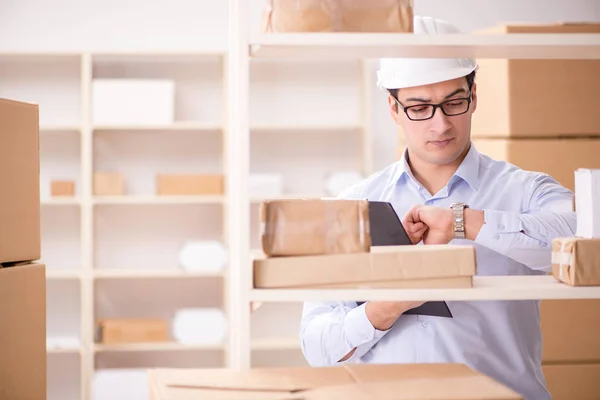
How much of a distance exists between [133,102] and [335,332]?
3062mm

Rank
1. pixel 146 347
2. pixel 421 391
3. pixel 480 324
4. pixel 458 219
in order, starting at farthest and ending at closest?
pixel 146 347 < pixel 480 324 < pixel 458 219 < pixel 421 391

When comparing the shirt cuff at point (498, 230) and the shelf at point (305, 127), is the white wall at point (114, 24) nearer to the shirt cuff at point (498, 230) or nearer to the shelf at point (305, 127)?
the shelf at point (305, 127)

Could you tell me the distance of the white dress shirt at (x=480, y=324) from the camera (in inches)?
68.3

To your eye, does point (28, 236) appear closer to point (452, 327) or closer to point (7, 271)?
point (7, 271)

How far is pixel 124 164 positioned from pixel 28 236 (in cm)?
327

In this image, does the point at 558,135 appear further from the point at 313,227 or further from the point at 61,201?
the point at 61,201

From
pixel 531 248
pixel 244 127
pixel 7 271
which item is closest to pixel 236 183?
pixel 244 127

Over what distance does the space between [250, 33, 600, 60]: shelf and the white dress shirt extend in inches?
14.0

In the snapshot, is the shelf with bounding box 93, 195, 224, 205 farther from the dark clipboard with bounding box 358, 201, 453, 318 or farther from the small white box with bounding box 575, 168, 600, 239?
the small white box with bounding box 575, 168, 600, 239

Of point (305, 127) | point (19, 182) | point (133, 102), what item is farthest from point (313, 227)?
point (133, 102)

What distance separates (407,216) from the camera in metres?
A: 1.63

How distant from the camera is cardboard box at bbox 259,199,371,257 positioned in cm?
135

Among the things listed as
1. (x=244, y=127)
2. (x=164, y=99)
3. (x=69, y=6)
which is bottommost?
(x=244, y=127)

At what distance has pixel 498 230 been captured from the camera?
5.16 ft
